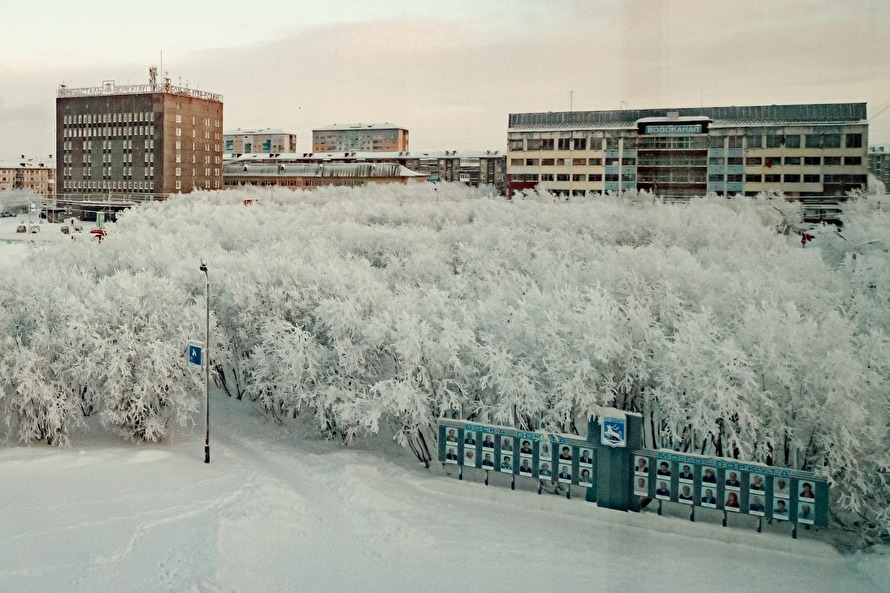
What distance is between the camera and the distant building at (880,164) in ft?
196

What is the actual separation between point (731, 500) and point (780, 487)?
1080 mm

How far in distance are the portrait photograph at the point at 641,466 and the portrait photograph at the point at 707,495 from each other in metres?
1.26

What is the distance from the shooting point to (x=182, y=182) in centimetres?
11412

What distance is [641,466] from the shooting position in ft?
61.2

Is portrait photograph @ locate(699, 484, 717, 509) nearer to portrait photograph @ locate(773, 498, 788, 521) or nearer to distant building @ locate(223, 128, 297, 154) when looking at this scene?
portrait photograph @ locate(773, 498, 788, 521)

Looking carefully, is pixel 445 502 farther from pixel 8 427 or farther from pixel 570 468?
pixel 8 427

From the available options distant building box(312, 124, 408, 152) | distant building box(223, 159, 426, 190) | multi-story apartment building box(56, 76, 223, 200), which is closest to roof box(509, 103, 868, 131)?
distant building box(223, 159, 426, 190)

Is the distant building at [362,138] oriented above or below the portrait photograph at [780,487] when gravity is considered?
above

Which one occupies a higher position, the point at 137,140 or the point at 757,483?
the point at 137,140

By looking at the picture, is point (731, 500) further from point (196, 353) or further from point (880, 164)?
point (880, 164)

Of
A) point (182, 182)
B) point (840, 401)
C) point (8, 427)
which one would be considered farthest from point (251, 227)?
point (182, 182)

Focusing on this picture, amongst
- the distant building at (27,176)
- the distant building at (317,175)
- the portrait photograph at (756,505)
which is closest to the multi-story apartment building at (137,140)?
the distant building at (317,175)

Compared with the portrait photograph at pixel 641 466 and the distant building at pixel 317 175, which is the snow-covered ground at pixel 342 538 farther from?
the distant building at pixel 317 175

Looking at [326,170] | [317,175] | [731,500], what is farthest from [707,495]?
[326,170]
